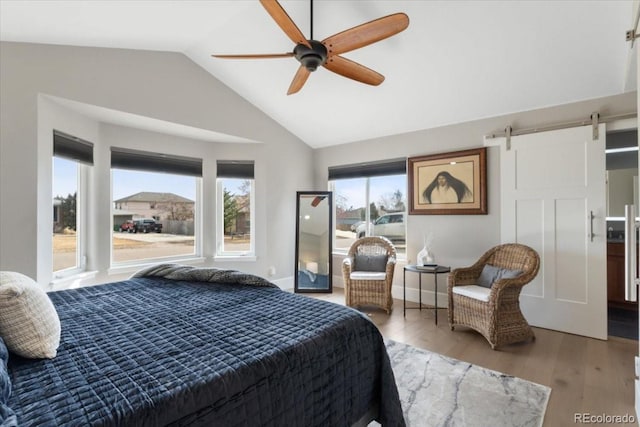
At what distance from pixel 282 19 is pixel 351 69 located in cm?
69

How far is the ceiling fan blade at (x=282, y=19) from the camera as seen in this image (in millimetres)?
1723

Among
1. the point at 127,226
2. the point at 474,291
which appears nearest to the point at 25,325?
the point at 127,226

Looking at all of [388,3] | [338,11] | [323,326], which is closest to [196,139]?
[338,11]

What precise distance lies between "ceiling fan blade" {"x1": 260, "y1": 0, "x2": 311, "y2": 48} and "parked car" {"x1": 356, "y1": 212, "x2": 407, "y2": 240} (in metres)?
2.93

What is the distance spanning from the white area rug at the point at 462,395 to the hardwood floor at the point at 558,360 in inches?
4.2

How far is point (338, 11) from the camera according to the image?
2.62 metres

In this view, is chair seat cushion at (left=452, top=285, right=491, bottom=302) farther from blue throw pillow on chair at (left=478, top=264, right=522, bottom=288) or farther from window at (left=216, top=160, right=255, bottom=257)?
window at (left=216, top=160, right=255, bottom=257)

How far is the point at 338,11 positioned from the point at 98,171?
10.1 ft

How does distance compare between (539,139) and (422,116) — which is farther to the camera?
(422,116)

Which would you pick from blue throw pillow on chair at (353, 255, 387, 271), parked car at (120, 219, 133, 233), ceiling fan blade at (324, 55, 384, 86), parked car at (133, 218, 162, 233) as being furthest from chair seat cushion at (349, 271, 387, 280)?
parked car at (120, 219, 133, 233)

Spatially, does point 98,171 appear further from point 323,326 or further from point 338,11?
point 323,326

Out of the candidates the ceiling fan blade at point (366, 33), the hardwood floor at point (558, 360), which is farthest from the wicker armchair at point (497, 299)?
the ceiling fan blade at point (366, 33)

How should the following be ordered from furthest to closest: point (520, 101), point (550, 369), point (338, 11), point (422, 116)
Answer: point (422, 116), point (520, 101), point (338, 11), point (550, 369)

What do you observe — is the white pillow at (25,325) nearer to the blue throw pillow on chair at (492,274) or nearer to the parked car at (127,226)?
the parked car at (127,226)
